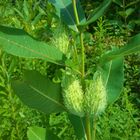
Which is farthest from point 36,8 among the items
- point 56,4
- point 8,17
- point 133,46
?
point 133,46

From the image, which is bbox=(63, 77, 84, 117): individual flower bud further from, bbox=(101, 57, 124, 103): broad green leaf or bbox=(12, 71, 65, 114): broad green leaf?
bbox=(101, 57, 124, 103): broad green leaf

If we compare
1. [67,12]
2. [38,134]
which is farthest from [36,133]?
[67,12]

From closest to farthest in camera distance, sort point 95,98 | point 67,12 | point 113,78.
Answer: point 95,98 < point 67,12 < point 113,78

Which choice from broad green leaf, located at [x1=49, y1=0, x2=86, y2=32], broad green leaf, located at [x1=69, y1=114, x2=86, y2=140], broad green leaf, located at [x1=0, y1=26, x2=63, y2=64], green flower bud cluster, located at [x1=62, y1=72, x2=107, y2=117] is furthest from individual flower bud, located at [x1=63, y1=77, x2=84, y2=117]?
broad green leaf, located at [x1=69, y1=114, x2=86, y2=140]

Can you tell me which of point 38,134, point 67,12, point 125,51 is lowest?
point 38,134

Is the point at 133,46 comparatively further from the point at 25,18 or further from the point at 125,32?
the point at 125,32

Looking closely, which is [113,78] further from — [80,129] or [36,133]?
[36,133]
